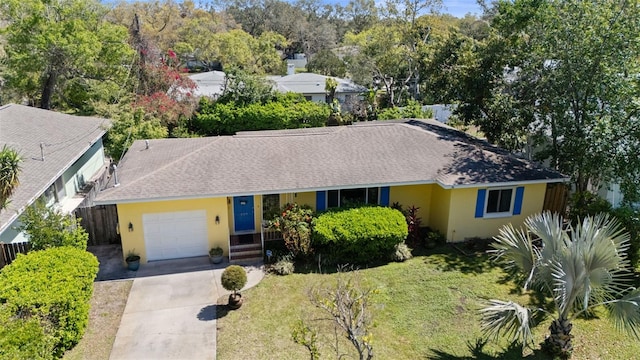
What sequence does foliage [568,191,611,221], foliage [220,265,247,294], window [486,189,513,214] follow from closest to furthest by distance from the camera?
foliage [220,265,247,294] < foliage [568,191,611,221] < window [486,189,513,214]

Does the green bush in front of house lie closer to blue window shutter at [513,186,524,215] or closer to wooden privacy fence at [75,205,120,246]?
wooden privacy fence at [75,205,120,246]

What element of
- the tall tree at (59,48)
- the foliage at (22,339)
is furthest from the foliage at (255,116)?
the foliage at (22,339)

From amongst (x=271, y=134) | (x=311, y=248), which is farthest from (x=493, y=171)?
(x=271, y=134)

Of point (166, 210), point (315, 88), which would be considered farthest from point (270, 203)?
point (315, 88)

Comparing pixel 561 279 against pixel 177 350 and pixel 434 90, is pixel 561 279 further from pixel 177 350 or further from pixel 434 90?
pixel 434 90

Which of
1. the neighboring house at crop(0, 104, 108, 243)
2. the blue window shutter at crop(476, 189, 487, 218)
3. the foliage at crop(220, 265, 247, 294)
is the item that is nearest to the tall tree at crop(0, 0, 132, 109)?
the neighboring house at crop(0, 104, 108, 243)
